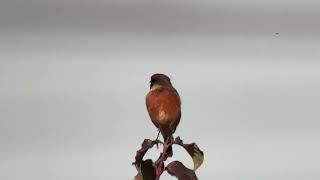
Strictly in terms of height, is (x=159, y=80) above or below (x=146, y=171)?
above

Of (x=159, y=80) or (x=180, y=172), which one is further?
(x=159, y=80)

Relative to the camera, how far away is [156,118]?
0.67 metres

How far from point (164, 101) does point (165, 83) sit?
0.06m

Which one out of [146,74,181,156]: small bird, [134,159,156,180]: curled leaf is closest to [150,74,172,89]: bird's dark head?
[146,74,181,156]: small bird

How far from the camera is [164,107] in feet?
2.19

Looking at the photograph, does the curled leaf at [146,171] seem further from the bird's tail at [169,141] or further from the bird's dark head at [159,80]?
Answer: the bird's dark head at [159,80]

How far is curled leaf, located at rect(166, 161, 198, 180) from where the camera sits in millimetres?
571

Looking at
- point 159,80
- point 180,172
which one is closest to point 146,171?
point 180,172

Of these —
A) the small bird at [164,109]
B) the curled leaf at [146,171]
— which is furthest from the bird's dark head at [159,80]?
the curled leaf at [146,171]

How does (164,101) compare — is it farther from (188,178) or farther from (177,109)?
(188,178)

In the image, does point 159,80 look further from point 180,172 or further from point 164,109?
point 180,172

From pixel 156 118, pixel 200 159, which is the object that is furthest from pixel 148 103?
pixel 200 159

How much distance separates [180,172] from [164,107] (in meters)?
0.13

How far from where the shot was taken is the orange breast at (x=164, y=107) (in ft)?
2.19
